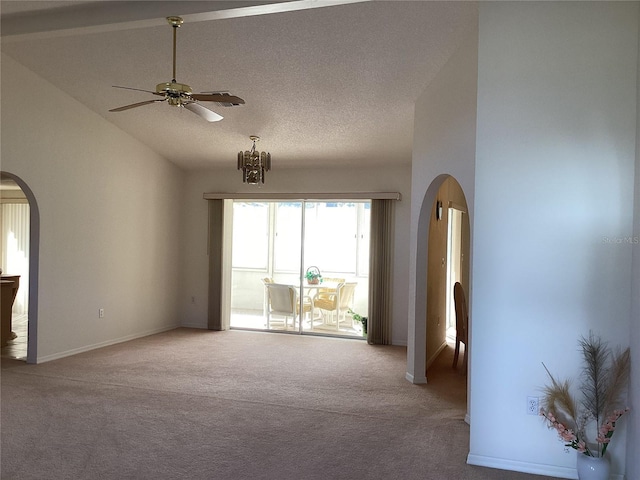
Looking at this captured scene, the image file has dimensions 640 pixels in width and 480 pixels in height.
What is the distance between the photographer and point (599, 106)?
3088 millimetres

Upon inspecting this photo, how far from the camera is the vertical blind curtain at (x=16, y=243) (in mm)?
9602

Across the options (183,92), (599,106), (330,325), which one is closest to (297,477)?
(183,92)

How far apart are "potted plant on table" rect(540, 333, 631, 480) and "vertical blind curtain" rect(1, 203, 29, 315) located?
9.72 m

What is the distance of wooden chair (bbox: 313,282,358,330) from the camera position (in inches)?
313

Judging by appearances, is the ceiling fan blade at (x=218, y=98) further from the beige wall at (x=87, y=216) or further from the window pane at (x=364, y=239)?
the window pane at (x=364, y=239)

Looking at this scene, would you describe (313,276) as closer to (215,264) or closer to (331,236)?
(331,236)

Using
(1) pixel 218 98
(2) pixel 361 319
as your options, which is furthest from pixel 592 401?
(2) pixel 361 319

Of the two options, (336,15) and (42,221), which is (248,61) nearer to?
(336,15)

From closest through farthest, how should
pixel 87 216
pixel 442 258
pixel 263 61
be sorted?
pixel 263 61, pixel 87 216, pixel 442 258

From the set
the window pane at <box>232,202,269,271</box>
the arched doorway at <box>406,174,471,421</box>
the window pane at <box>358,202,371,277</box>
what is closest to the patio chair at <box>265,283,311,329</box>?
the window pane at <box>232,202,269,271</box>

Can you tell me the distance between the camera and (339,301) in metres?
7.93

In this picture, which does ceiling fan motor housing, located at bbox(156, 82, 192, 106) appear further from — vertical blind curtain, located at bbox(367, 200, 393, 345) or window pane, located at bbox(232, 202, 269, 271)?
window pane, located at bbox(232, 202, 269, 271)

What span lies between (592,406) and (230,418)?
8.71ft

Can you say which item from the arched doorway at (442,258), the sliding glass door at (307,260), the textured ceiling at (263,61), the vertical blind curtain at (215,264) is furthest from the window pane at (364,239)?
the vertical blind curtain at (215,264)
